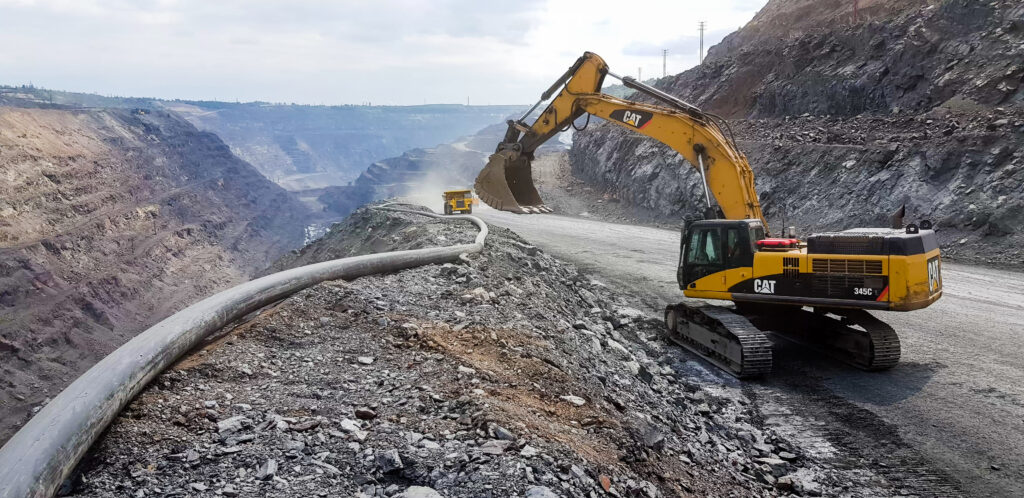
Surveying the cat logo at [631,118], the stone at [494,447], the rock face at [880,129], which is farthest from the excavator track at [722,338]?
the rock face at [880,129]

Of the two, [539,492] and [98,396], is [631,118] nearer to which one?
[539,492]

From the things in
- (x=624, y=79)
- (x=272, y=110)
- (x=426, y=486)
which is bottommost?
(x=426, y=486)

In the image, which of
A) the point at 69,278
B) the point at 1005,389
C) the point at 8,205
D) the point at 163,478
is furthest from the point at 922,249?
the point at 8,205

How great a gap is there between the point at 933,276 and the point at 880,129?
14.5 meters

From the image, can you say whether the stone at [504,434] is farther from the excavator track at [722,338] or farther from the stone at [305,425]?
the excavator track at [722,338]

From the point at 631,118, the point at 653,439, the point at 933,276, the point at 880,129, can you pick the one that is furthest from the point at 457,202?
the point at 653,439

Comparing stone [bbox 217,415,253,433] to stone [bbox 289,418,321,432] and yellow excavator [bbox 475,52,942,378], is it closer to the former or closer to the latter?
stone [bbox 289,418,321,432]

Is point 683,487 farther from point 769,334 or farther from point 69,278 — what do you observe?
point 69,278

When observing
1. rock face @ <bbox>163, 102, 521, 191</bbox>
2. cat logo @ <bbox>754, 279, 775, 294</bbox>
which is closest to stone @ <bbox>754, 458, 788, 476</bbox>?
cat logo @ <bbox>754, 279, 775, 294</bbox>

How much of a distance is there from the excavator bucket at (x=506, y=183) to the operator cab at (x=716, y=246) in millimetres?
7880

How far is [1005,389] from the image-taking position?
8859 mm

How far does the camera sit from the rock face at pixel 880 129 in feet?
58.4

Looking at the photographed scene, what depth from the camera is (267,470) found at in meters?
4.84

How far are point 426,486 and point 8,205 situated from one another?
4203 cm
